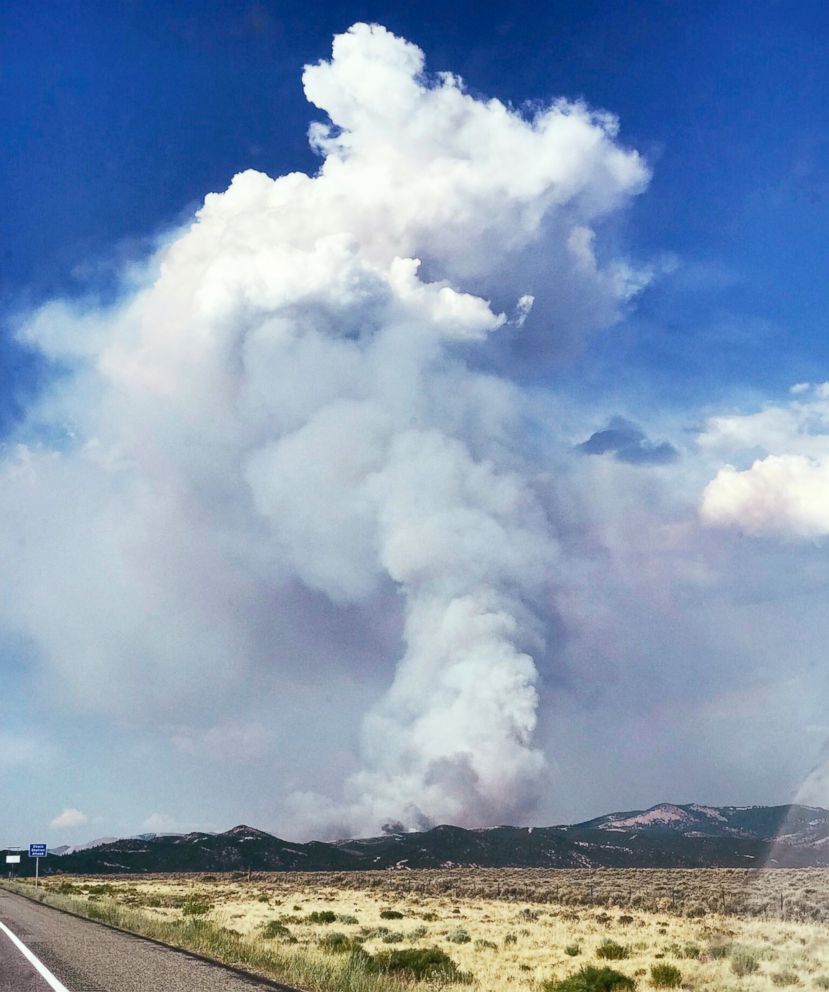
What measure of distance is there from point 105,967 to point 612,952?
54.6 ft

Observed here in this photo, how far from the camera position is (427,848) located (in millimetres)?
195875

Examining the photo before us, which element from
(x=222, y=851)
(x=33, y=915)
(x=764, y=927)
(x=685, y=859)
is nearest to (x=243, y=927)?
(x=33, y=915)

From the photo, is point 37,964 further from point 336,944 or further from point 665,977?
point 665,977

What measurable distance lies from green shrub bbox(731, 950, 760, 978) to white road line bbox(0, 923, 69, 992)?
1218cm

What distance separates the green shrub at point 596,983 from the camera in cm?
1897

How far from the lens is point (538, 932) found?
3575 centimetres

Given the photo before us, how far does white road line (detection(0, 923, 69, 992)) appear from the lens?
14671mm

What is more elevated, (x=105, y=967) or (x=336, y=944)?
(x=105, y=967)

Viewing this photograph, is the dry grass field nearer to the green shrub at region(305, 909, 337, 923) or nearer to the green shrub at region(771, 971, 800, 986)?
the green shrub at region(771, 971, 800, 986)

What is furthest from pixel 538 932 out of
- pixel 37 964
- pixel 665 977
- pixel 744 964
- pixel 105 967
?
pixel 744 964

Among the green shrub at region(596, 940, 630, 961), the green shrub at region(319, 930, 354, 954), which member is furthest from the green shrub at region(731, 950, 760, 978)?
the green shrub at region(319, 930, 354, 954)

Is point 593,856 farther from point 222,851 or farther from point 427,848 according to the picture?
point 222,851

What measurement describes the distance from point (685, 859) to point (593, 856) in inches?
821

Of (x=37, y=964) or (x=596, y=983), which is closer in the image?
(x=37, y=964)
